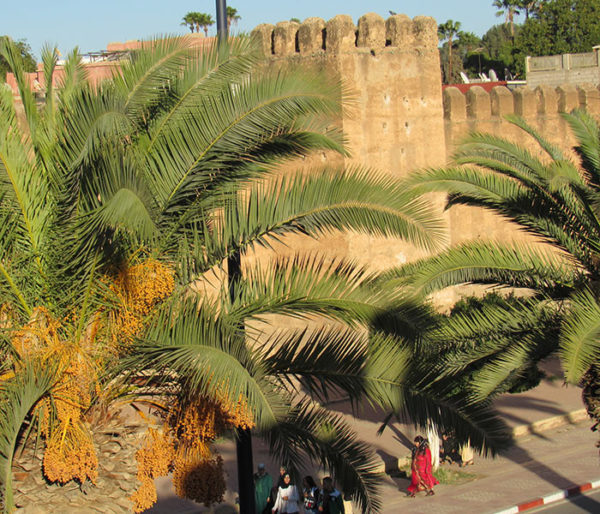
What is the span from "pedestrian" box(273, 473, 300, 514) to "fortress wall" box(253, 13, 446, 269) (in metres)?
5.16

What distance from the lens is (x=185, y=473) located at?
17.1ft

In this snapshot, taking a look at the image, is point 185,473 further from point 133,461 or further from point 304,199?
point 304,199

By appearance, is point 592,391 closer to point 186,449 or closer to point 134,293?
point 186,449

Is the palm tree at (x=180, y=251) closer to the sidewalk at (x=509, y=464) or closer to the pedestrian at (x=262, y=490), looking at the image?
the pedestrian at (x=262, y=490)

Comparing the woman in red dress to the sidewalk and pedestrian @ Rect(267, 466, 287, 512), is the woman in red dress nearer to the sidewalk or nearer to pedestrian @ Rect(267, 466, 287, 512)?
the sidewalk

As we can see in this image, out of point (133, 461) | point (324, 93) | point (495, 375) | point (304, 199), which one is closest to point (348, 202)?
point (304, 199)

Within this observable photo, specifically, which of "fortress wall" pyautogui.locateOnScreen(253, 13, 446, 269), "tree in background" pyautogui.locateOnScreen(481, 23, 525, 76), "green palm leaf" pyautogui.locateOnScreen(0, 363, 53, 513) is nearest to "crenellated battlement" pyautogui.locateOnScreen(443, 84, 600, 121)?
"fortress wall" pyautogui.locateOnScreen(253, 13, 446, 269)

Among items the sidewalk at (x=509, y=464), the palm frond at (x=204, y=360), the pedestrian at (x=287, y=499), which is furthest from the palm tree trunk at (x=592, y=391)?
the palm frond at (x=204, y=360)

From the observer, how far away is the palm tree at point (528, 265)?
291 inches

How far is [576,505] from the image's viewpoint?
985 cm

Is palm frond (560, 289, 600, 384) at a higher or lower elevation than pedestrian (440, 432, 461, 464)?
higher

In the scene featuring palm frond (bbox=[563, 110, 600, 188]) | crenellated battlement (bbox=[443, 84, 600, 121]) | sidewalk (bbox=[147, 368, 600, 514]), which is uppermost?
crenellated battlement (bbox=[443, 84, 600, 121])

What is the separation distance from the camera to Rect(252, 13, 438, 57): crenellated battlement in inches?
504

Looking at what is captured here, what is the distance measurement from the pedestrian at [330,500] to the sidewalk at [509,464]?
178cm
